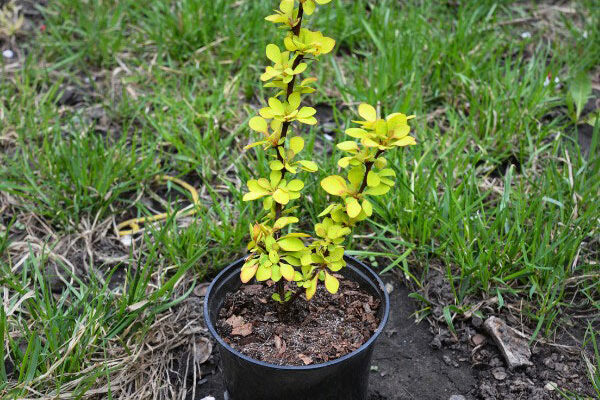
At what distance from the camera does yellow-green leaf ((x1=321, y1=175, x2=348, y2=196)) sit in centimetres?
151

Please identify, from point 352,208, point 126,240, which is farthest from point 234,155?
point 352,208

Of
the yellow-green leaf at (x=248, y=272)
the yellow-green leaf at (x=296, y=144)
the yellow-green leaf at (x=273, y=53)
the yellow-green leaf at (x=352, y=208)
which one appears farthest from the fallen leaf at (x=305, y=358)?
the yellow-green leaf at (x=273, y=53)

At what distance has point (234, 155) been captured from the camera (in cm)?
267

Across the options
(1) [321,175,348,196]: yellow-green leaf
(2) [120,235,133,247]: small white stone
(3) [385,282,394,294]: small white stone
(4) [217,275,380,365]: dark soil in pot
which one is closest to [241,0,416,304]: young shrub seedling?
(1) [321,175,348,196]: yellow-green leaf

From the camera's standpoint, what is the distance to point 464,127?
2.82 metres

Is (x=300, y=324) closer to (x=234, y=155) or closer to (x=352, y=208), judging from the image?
(x=352, y=208)

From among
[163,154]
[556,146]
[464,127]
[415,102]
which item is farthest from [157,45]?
[556,146]

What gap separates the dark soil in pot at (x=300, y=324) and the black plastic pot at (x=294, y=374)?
0.16ft

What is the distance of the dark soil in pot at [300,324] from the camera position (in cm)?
167

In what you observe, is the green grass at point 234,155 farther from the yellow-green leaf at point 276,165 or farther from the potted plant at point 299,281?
the yellow-green leaf at point 276,165

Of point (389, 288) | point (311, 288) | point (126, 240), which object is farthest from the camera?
point (126, 240)

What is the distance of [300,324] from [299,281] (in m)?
0.20

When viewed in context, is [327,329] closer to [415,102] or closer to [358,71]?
[415,102]

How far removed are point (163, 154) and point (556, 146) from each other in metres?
1.64
